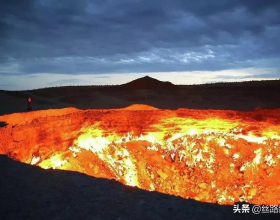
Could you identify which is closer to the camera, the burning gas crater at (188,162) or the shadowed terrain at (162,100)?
the burning gas crater at (188,162)

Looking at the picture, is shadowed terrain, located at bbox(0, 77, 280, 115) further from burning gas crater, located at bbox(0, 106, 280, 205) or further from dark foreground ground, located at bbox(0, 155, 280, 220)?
dark foreground ground, located at bbox(0, 155, 280, 220)

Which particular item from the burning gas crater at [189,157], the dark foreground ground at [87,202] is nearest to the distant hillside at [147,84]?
the burning gas crater at [189,157]

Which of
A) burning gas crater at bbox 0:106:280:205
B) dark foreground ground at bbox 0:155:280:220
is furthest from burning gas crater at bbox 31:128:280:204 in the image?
dark foreground ground at bbox 0:155:280:220

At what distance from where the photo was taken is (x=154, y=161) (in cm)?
781

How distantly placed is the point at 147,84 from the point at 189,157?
27.8 m

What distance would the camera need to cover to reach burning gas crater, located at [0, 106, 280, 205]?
7.07m

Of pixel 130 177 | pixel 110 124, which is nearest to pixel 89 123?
pixel 110 124

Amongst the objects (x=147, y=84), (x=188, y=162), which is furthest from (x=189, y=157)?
(x=147, y=84)

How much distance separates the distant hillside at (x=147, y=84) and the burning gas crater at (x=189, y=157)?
2645 cm

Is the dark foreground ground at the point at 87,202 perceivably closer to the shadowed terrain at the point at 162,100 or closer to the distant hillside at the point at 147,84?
the shadowed terrain at the point at 162,100

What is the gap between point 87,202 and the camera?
11.8 ft

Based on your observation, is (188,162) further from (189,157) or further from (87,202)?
(87,202)

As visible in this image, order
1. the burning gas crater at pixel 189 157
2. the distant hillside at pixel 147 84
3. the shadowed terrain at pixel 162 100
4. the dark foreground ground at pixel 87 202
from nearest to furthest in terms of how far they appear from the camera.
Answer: the dark foreground ground at pixel 87 202, the burning gas crater at pixel 189 157, the shadowed terrain at pixel 162 100, the distant hillside at pixel 147 84

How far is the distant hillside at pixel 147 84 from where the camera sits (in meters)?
34.4
